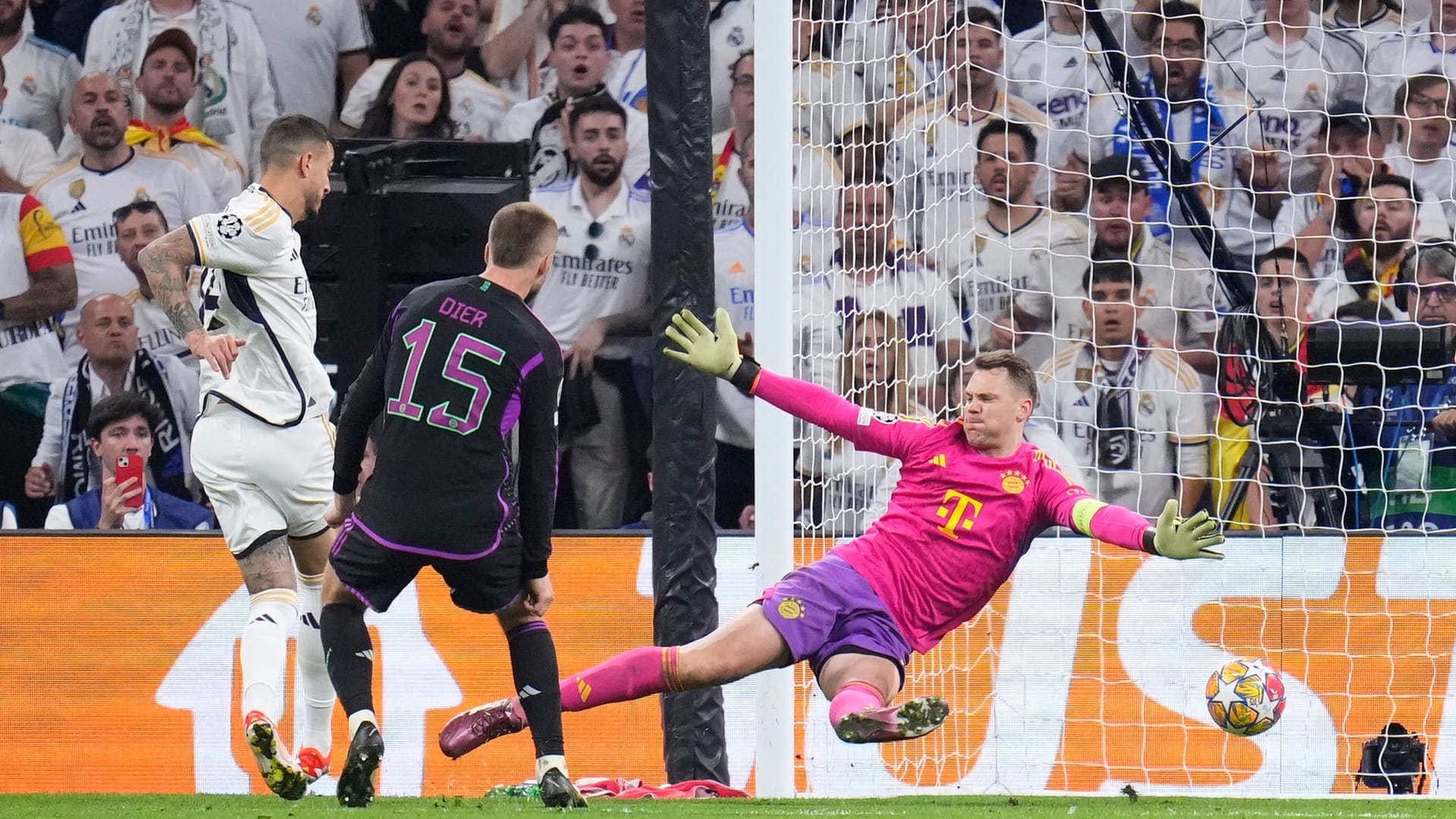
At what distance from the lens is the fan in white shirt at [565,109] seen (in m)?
8.87

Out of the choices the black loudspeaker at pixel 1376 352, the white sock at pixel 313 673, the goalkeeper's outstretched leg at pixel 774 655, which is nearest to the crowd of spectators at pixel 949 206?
the black loudspeaker at pixel 1376 352

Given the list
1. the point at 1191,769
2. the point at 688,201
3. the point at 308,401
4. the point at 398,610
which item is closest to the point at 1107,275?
the point at 1191,769

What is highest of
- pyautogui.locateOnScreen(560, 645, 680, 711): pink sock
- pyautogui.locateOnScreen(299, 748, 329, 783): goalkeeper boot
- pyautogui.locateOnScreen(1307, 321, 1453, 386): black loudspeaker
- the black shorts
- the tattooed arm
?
the tattooed arm

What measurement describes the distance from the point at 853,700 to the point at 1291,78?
19.6 ft

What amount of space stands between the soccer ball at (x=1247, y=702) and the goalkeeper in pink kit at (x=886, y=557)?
832mm

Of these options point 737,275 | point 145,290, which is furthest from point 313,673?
point 737,275

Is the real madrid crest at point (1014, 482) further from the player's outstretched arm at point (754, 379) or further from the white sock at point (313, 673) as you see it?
the white sock at point (313, 673)

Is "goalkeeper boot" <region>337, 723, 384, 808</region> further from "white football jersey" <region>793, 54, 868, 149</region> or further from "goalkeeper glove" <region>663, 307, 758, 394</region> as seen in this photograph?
"white football jersey" <region>793, 54, 868, 149</region>

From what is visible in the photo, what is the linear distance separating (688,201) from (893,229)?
1.75 metres

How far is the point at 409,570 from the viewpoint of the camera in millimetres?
4621

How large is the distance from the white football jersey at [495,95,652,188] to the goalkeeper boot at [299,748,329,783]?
4468mm

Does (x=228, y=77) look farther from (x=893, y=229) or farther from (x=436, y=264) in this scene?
(x=893, y=229)

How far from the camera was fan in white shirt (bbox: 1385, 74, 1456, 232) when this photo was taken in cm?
886

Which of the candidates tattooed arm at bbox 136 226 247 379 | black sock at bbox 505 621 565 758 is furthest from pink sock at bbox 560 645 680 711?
tattooed arm at bbox 136 226 247 379
